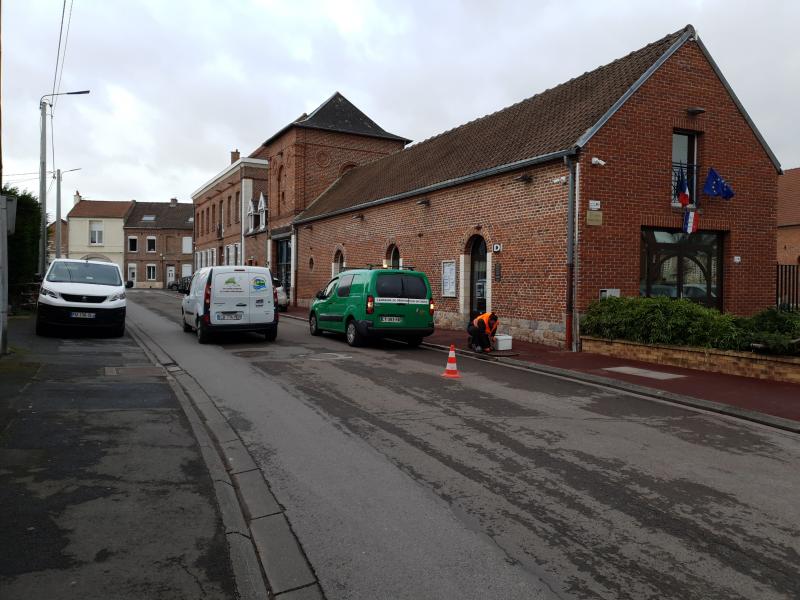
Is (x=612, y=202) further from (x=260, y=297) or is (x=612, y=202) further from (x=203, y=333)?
(x=203, y=333)

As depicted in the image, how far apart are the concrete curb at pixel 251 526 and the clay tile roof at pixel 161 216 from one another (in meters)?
67.2

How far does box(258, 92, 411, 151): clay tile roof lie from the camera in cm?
3466

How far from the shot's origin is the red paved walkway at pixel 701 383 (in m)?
8.38

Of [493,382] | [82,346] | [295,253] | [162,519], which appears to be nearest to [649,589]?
[162,519]

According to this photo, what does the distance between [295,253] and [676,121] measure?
21966 mm

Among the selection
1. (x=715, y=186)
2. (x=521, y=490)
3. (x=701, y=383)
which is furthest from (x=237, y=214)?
(x=521, y=490)

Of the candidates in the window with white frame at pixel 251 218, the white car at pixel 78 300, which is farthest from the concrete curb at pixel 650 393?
the window with white frame at pixel 251 218

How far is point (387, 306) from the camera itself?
46.9 ft

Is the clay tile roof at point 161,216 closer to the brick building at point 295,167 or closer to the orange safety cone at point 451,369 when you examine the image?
the brick building at point 295,167

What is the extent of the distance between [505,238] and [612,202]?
118 inches

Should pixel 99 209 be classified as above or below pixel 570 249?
above

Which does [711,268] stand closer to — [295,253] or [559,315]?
[559,315]

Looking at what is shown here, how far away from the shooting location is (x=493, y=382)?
1002 cm

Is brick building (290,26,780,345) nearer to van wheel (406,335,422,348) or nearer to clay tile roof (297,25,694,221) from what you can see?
clay tile roof (297,25,694,221)
